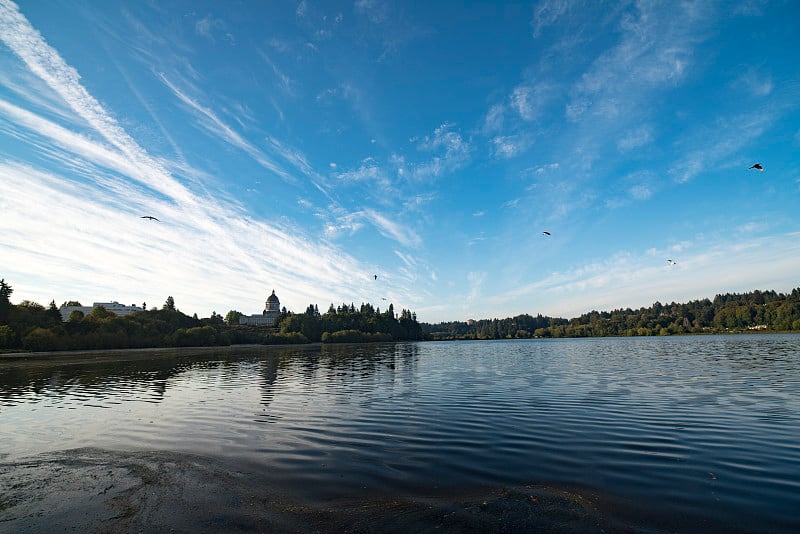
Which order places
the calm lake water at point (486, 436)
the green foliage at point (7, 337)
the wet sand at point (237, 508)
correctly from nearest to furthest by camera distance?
the wet sand at point (237, 508), the calm lake water at point (486, 436), the green foliage at point (7, 337)

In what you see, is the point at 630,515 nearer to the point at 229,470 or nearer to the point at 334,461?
the point at 334,461

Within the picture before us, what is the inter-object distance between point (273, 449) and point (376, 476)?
19.5ft

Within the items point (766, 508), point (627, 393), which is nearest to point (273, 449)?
point (766, 508)

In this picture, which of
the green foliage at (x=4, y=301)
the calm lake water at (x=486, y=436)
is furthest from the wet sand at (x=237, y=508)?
the green foliage at (x=4, y=301)

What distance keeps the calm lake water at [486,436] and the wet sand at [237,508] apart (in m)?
0.99

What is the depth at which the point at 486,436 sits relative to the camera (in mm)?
19109

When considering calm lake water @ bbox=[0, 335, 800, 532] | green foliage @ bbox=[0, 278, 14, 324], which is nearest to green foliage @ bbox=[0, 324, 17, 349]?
green foliage @ bbox=[0, 278, 14, 324]

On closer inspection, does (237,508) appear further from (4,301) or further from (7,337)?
(4,301)

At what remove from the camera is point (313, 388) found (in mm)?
38219

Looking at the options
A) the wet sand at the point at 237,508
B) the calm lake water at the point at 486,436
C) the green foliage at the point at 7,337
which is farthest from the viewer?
the green foliage at the point at 7,337

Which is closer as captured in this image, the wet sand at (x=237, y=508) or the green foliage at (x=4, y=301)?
the wet sand at (x=237, y=508)

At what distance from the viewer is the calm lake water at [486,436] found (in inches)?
480

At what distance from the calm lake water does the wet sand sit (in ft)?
3.26

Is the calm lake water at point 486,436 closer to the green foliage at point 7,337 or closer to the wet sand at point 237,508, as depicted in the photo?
the wet sand at point 237,508
